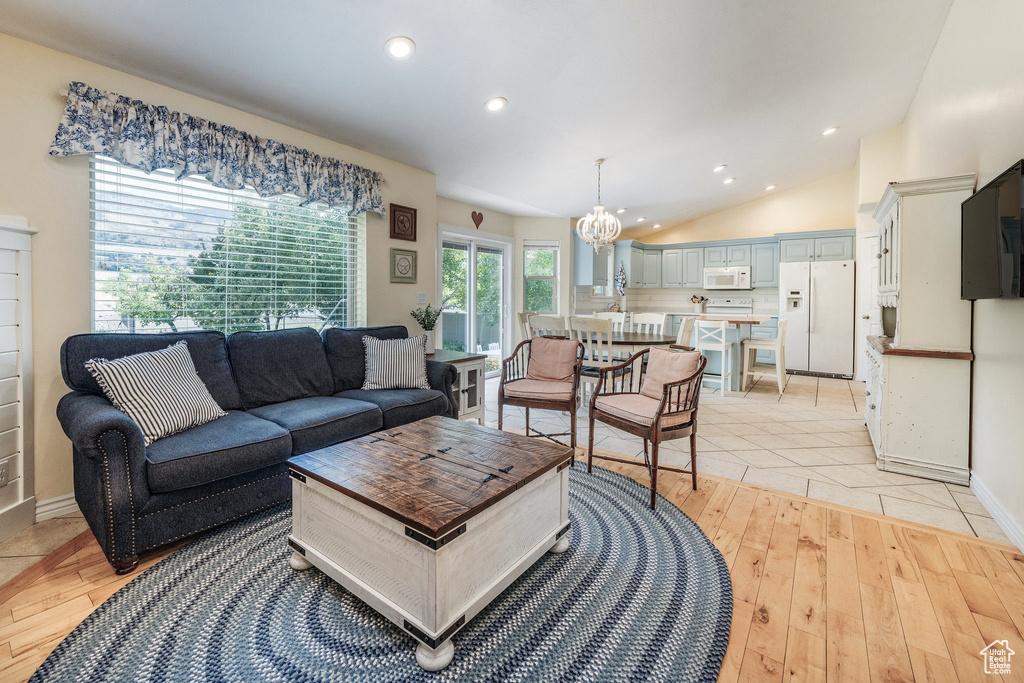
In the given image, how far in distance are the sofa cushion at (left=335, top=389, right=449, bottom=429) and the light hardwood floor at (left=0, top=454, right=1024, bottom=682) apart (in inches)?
48.2

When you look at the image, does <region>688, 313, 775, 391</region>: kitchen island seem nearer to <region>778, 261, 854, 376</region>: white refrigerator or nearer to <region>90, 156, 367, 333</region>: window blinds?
<region>778, 261, 854, 376</region>: white refrigerator

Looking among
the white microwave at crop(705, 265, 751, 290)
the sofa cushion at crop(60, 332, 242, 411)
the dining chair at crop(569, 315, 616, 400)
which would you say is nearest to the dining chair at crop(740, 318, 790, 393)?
the white microwave at crop(705, 265, 751, 290)

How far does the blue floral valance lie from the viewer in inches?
86.7

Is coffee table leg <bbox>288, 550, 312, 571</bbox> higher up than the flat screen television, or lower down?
lower down

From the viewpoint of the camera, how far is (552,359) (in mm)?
3314

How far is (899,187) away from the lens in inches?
107

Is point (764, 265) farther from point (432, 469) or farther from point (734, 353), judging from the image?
point (432, 469)

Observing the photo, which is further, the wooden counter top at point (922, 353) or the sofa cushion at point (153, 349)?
the wooden counter top at point (922, 353)

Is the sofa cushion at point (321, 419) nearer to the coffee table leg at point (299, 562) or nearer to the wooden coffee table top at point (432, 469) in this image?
the wooden coffee table top at point (432, 469)

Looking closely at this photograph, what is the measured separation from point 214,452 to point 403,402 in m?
1.11

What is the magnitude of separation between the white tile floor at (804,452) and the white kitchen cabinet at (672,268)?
3.10m

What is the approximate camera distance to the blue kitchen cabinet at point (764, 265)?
273 inches

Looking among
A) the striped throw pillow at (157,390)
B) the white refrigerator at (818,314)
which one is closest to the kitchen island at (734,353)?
the white refrigerator at (818,314)

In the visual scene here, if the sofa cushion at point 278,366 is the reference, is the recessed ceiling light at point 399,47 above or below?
above
